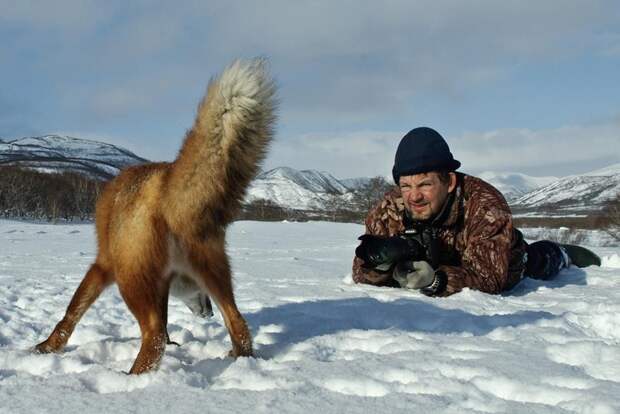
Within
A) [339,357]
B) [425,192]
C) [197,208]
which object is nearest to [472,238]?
[425,192]

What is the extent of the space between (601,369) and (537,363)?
27cm

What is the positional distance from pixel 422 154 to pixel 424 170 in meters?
0.14

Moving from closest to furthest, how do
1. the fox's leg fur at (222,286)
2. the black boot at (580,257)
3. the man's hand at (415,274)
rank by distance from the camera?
the fox's leg fur at (222,286) → the man's hand at (415,274) → the black boot at (580,257)

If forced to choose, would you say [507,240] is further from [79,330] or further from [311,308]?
[79,330]

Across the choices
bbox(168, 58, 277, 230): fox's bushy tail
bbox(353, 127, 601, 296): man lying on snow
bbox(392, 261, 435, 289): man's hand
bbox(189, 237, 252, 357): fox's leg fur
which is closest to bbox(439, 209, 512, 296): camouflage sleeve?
bbox(353, 127, 601, 296): man lying on snow

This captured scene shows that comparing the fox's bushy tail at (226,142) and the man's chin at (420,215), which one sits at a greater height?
the fox's bushy tail at (226,142)

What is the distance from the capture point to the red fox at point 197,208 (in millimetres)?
2234

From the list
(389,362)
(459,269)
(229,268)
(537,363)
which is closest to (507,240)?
(459,269)

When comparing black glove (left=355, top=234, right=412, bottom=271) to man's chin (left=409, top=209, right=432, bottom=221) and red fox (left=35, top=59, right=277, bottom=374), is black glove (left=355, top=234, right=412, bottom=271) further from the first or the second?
red fox (left=35, top=59, right=277, bottom=374)

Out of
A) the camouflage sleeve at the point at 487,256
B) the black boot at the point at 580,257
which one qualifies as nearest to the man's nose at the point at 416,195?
the camouflage sleeve at the point at 487,256

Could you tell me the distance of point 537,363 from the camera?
8.43 ft

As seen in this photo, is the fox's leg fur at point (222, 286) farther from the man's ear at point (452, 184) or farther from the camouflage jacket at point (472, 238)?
the man's ear at point (452, 184)

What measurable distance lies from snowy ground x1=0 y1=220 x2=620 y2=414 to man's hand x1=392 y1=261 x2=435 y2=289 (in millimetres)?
129

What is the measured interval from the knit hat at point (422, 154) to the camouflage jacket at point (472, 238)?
465 millimetres
